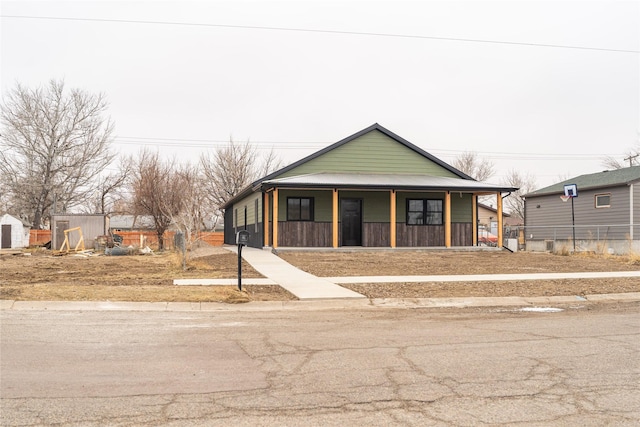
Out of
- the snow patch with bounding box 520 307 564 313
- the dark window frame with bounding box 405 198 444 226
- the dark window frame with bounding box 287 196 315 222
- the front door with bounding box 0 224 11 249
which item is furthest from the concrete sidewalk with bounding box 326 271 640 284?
the front door with bounding box 0 224 11 249

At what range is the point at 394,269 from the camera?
17094 millimetres

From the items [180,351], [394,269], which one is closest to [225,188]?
[394,269]

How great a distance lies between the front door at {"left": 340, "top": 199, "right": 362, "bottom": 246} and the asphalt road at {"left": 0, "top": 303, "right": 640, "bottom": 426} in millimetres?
17802

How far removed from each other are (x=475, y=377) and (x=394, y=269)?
11.6m

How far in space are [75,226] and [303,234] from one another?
50.9 feet

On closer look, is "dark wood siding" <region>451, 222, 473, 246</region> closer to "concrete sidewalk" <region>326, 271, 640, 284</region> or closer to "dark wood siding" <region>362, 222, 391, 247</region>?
"dark wood siding" <region>362, 222, 391, 247</region>

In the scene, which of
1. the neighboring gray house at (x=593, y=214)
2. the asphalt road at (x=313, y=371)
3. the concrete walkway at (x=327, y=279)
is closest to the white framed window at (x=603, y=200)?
the neighboring gray house at (x=593, y=214)

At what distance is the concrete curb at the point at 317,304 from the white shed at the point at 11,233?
3504 cm

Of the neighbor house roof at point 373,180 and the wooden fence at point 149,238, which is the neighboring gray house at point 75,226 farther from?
the neighbor house roof at point 373,180

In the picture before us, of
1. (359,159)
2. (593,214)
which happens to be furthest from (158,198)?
(593,214)

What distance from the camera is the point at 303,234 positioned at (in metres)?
25.3

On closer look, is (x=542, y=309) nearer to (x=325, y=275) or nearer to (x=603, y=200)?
(x=325, y=275)

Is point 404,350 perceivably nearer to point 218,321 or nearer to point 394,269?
point 218,321

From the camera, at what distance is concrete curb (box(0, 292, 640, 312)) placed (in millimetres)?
9695
